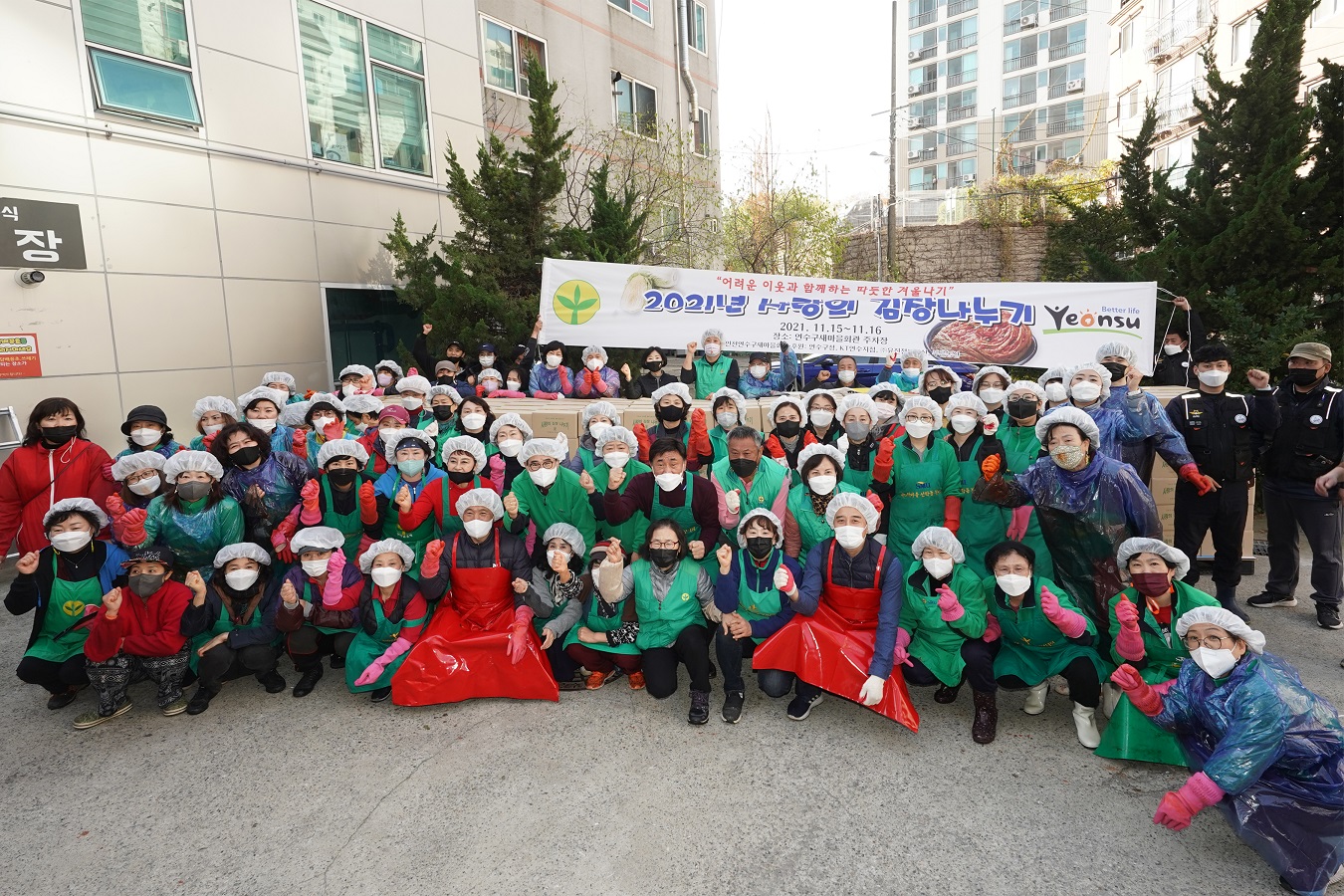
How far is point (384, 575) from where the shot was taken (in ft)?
13.8

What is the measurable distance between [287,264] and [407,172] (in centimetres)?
256

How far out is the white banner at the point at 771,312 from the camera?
330 inches

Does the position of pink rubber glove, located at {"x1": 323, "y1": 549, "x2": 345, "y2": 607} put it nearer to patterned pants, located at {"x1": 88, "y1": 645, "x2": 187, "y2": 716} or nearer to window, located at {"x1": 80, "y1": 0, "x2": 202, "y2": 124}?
patterned pants, located at {"x1": 88, "y1": 645, "x2": 187, "y2": 716}

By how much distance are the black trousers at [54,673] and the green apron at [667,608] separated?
3254mm

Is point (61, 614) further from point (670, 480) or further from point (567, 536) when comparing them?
point (670, 480)

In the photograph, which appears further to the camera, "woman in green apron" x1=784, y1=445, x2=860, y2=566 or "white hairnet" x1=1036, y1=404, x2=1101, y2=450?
"woman in green apron" x1=784, y1=445, x2=860, y2=566

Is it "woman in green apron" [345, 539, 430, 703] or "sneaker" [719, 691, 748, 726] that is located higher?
"woman in green apron" [345, 539, 430, 703]

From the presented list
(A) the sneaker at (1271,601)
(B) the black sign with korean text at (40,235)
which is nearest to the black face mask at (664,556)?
(A) the sneaker at (1271,601)

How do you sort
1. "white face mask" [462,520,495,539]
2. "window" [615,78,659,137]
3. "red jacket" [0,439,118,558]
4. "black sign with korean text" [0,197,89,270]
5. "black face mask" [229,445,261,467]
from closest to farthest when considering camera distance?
1. "white face mask" [462,520,495,539]
2. "black face mask" [229,445,261,467]
3. "red jacket" [0,439,118,558]
4. "black sign with korean text" [0,197,89,270]
5. "window" [615,78,659,137]

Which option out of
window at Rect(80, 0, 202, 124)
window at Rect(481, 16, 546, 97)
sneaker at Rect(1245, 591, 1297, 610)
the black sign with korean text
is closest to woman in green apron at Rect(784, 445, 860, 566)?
sneaker at Rect(1245, 591, 1297, 610)

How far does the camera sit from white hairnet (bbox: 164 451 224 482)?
177 inches

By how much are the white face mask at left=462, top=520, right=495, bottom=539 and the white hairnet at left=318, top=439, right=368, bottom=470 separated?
1.02 m

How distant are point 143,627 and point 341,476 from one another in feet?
4.38

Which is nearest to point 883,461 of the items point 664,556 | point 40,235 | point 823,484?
point 823,484
